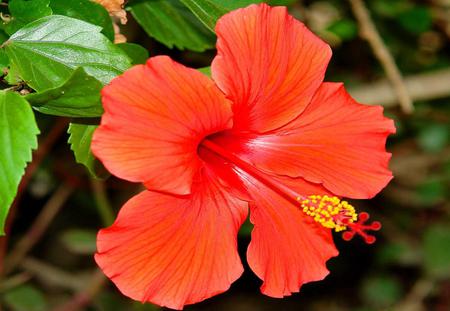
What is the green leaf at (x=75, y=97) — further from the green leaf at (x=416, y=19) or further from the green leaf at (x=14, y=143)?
the green leaf at (x=416, y=19)

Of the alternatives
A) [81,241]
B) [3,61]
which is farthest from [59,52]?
[81,241]

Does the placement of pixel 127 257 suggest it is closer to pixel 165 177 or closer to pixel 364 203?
pixel 165 177

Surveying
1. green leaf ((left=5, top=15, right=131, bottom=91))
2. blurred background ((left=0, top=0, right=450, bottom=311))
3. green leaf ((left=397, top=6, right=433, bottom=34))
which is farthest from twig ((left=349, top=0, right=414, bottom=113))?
green leaf ((left=5, top=15, right=131, bottom=91))

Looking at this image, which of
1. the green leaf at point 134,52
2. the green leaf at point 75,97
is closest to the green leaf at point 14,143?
the green leaf at point 75,97

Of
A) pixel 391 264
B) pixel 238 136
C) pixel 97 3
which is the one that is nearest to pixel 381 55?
pixel 238 136

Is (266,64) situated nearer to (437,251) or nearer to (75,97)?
(75,97)
